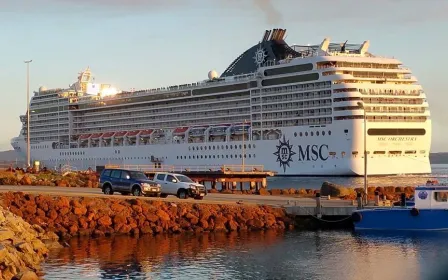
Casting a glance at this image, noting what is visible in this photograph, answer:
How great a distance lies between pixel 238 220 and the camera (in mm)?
31766

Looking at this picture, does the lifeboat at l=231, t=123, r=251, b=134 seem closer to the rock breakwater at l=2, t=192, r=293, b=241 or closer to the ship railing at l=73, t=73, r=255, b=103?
the ship railing at l=73, t=73, r=255, b=103

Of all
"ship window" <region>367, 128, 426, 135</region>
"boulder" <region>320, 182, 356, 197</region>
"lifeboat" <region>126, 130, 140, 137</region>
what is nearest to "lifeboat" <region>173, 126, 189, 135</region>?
"lifeboat" <region>126, 130, 140, 137</region>

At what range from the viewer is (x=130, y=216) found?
30359 mm

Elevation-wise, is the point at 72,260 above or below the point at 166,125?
below

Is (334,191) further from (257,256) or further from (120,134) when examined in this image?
(120,134)

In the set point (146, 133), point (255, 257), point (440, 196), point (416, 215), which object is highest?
point (146, 133)

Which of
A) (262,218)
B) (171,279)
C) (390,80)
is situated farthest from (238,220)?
(390,80)

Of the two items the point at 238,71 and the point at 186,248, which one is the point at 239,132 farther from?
the point at 186,248

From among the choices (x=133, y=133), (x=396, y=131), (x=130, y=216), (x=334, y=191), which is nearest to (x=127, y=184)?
(x=130, y=216)

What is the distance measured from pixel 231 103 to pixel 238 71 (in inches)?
390

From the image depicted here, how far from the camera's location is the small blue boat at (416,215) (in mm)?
31219

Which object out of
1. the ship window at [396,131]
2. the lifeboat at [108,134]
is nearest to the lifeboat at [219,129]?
the ship window at [396,131]

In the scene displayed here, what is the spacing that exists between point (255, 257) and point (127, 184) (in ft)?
38.5

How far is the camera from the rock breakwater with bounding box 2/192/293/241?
29.4 metres
